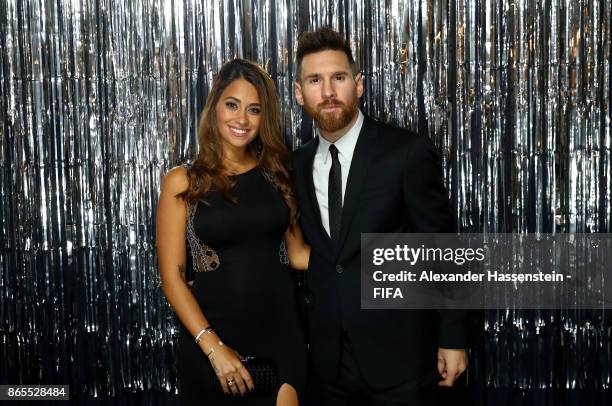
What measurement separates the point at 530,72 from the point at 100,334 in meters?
1.97

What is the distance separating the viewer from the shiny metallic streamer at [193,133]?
2.28m

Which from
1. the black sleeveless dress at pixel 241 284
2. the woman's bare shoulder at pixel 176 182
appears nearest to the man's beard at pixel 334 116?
the black sleeveless dress at pixel 241 284

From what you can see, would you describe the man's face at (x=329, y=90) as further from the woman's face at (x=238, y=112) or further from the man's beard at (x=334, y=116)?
the woman's face at (x=238, y=112)

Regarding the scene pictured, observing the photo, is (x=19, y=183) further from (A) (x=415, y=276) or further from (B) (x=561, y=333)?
(B) (x=561, y=333)

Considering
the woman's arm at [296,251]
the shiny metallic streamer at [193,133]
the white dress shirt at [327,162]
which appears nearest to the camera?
the white dress shirt at [327,162]

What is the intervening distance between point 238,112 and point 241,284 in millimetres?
516

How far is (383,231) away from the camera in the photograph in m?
1.71

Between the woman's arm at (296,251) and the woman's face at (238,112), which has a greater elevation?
the woman's face at (238,112)

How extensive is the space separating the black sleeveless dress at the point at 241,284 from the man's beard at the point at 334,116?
0.28 m

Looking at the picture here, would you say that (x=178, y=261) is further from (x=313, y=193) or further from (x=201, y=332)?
(x=313, y=193)

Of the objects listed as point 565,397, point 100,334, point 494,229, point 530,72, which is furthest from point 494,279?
point 100,334

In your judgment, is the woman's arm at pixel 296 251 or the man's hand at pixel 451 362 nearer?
the man's hand at pixel 451 362

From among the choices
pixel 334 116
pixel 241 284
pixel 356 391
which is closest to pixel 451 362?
pixel 356 391

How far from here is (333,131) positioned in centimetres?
177
